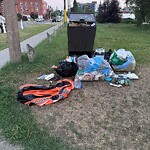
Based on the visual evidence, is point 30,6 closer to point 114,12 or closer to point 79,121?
point 114,12

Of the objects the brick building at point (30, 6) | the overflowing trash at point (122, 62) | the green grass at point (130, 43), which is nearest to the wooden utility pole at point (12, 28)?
the overflowing trash at point (122, 62)

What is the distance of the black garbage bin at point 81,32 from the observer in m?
5.41

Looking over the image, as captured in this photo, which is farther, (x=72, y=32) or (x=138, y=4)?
(x=138, y=4)

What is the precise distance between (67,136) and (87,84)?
5.83ft

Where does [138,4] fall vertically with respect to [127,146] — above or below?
above

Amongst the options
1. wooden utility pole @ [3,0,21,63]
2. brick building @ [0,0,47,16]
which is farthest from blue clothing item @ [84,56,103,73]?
brick building @ [0,0,47,16]

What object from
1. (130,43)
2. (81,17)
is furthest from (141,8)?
(81,17)

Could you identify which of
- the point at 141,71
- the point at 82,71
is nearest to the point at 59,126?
the point at 82,71

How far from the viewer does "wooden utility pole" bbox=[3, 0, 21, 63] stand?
16.3 feet

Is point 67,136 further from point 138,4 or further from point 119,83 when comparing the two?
point 138,4

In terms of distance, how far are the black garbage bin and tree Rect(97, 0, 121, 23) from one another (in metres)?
33.3

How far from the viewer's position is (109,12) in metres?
36.9

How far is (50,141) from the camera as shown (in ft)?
7.75

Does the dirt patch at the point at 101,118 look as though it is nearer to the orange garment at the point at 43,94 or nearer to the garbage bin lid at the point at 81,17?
the orange garment at the point at 43,94
